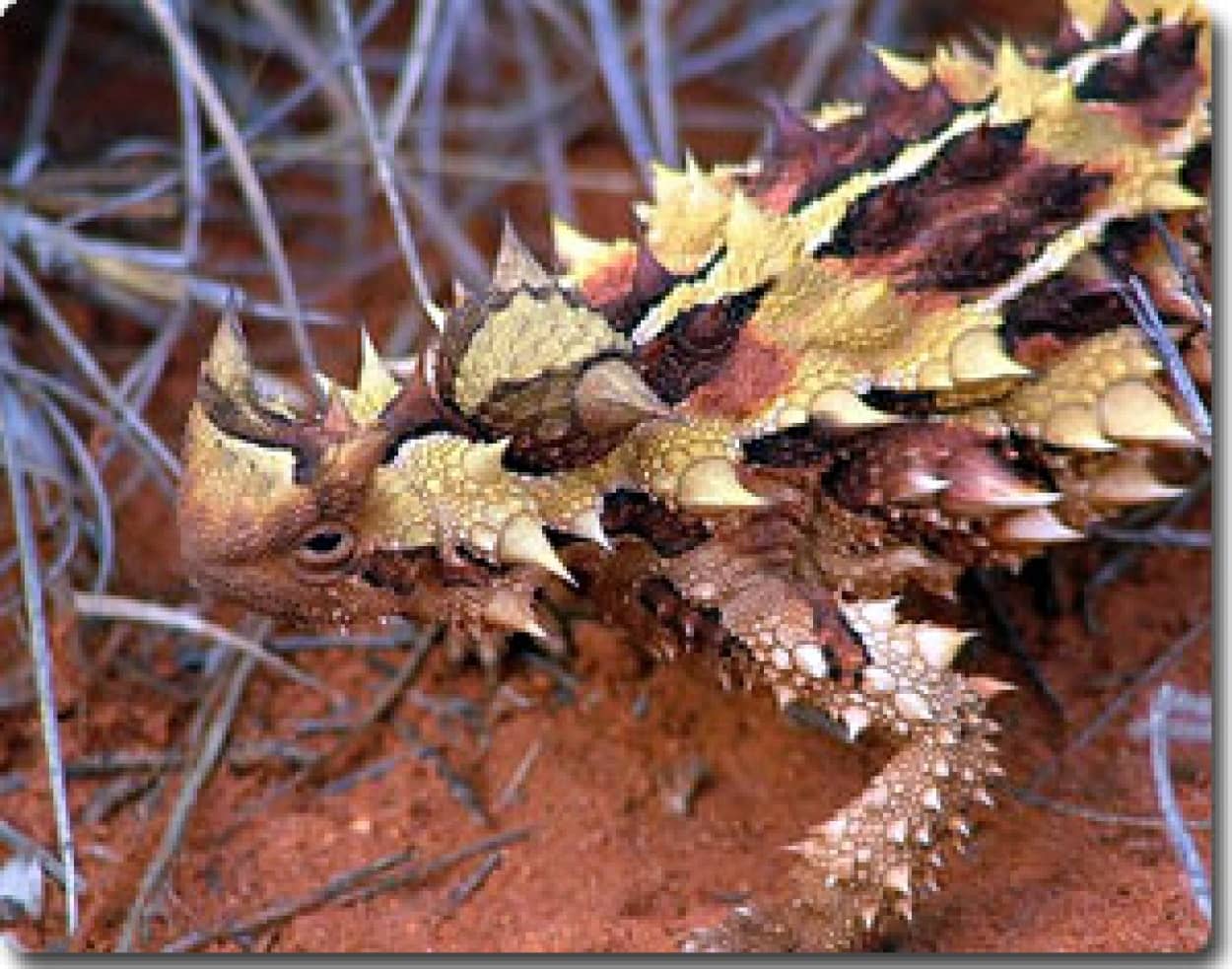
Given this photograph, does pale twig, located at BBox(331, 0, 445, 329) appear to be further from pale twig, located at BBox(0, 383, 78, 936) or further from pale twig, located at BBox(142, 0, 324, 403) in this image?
pale twig, located at BBox(0, 383, 78, 936)

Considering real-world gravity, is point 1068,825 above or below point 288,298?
below

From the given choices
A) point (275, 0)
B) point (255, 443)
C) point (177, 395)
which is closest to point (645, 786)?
point (255, 443)

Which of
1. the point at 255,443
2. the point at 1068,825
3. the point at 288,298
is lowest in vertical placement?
the point at 1068,825

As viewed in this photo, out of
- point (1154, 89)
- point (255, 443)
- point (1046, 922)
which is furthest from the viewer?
point (1154, 89)

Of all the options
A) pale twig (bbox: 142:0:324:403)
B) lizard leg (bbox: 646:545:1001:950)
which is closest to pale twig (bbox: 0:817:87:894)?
pale twig (bbox: 142:0:324:403)

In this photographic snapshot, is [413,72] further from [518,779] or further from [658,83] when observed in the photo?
[518,779]

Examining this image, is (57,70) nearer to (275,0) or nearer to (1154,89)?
(275,0)

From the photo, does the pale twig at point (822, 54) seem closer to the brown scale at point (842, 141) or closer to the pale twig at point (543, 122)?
the pale twig at point (543, 122)
